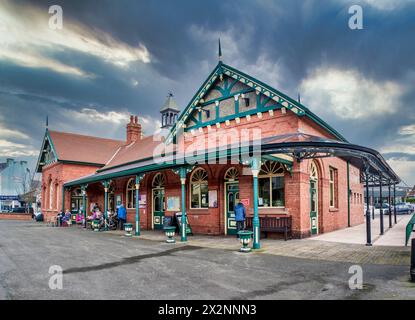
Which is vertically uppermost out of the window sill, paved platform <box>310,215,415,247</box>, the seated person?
the window sill

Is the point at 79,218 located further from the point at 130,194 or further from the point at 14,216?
the point at 14,216

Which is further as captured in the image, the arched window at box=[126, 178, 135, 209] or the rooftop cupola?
the rooftop cupola

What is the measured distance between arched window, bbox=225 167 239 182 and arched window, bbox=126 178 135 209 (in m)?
8.56

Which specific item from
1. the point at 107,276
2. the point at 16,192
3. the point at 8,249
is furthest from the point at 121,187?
the point at 16,192

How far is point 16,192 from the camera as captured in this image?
63.0 meters

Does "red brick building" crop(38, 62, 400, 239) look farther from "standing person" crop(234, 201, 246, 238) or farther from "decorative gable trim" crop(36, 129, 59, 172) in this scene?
"decorative gable trim" crop(36, 129, 59, 172)

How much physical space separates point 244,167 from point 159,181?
6678 millimetres

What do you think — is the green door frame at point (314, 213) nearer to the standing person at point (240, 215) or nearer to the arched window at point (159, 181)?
A: the standing person at point (240, 215)

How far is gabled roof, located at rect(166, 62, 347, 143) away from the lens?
14.2 meters

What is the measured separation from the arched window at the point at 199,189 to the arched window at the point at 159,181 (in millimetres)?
2508

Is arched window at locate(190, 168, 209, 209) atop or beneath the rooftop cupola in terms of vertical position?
beneath

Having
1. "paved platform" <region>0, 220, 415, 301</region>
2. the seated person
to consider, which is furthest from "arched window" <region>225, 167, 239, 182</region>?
the seated person

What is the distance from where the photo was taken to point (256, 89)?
611 inches

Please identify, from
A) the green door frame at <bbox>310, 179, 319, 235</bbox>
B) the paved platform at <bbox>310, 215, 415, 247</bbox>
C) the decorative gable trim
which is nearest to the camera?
the paved platform at <bbox>310, 215, 415, 247</bbox>
